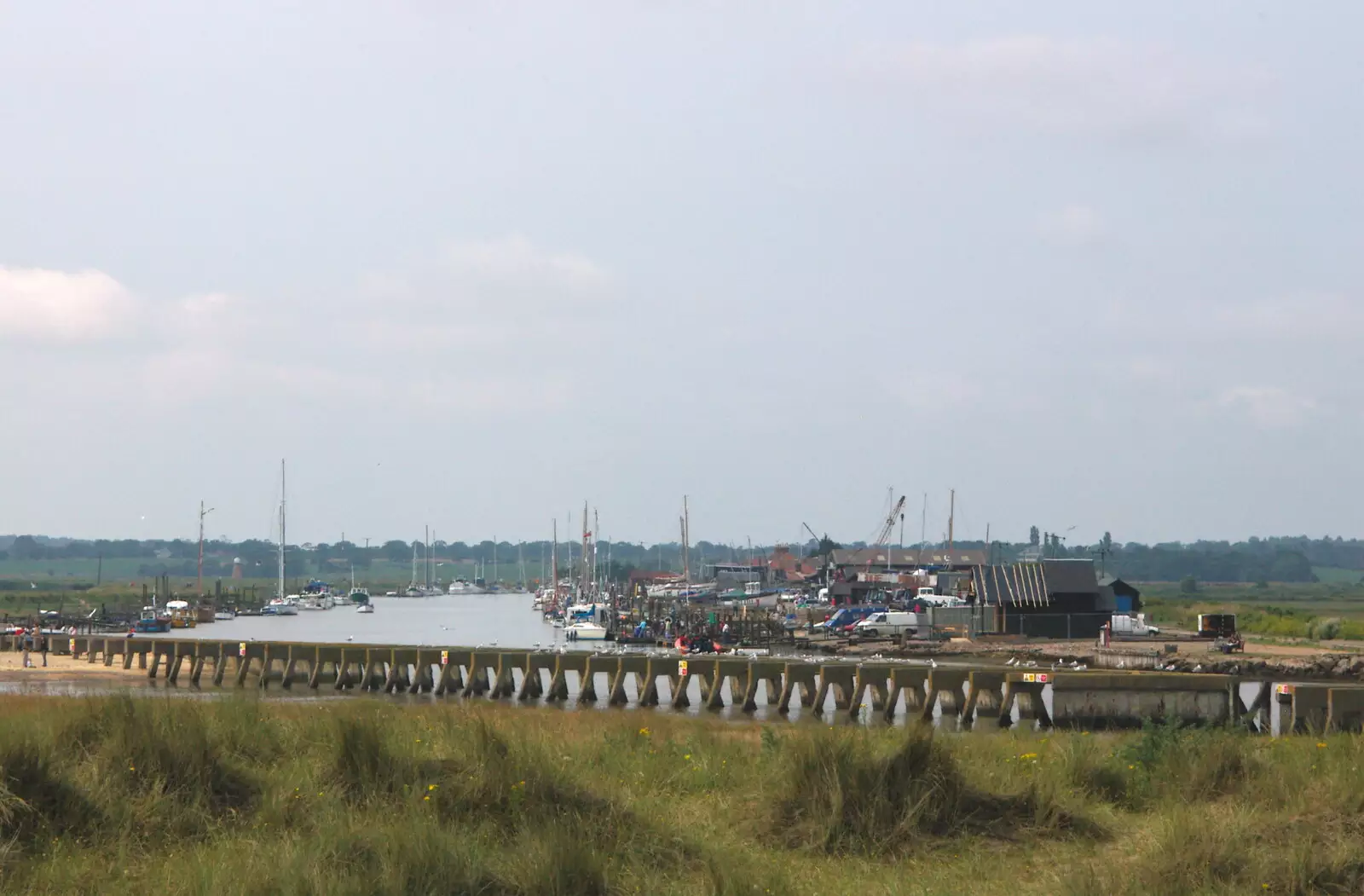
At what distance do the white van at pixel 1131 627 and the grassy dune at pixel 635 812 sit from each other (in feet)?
227

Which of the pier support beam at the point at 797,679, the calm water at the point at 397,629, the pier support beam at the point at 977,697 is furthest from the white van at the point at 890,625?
the pier support beam at the point at 977,697

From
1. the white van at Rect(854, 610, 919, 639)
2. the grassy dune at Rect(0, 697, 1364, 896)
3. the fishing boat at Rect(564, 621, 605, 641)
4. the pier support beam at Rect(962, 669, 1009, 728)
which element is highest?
the grassy dune at Rect(0, 697, 1364, 896)

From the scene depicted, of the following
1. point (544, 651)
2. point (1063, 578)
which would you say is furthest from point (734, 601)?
point (544, 651)

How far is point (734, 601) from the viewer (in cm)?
17588

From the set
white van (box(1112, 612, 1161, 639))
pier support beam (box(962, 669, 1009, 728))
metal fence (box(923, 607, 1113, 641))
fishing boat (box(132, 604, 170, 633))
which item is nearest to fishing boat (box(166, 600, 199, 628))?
fishing boat (box(132, 604, 170, 633))

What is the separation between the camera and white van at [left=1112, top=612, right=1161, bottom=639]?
89375 millimetres

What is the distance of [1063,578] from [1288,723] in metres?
58.6

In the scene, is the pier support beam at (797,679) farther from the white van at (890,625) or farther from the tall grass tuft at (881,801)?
the white van at (890,625)

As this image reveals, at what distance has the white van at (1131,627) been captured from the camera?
293ft

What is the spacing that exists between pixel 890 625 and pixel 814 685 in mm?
54508

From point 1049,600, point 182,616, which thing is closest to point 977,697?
point 1049,600

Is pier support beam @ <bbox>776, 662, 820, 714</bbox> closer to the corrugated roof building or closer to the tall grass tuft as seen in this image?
the tall grass tuft

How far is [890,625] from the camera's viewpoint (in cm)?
9788

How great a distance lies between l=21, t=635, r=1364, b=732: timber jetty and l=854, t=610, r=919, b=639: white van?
3668 cm
